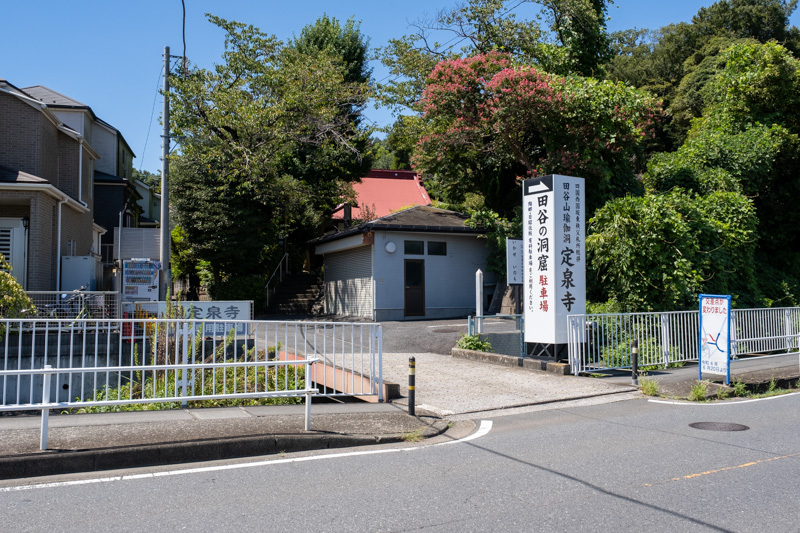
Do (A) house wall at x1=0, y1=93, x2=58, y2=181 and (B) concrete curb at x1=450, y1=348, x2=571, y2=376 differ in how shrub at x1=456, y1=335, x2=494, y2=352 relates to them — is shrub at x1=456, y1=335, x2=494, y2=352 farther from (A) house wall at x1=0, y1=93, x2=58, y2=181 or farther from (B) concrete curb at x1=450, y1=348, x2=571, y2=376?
(A) house wall at x1=0, y1=93, x2=58, y2=181

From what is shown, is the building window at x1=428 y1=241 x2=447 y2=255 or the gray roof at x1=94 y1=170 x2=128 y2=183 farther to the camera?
the gray roof at x1=94 y1=170 x2=128 y2=183

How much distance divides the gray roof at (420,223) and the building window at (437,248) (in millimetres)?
702

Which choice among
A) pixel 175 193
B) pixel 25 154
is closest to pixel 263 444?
pixel 25 154

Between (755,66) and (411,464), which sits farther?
(755,66)

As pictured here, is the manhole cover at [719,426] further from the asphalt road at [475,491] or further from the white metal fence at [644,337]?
the white metal fence at [644,337]

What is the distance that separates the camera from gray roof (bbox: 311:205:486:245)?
910 inches

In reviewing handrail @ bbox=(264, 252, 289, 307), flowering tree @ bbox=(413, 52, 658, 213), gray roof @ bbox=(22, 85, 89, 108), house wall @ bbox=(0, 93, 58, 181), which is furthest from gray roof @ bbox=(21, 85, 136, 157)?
flowering tree @ bbox=(413, 52, 658, 213)

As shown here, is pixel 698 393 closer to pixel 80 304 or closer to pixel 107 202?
pixel 80 304

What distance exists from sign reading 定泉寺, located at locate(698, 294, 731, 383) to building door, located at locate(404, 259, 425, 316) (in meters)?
13.3

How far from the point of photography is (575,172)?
70.0 ft

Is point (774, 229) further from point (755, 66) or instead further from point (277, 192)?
point (277, 192)

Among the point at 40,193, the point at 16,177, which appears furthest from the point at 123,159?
the point at 40,193

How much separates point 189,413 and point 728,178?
19.6 m

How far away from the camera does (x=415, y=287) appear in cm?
2400
